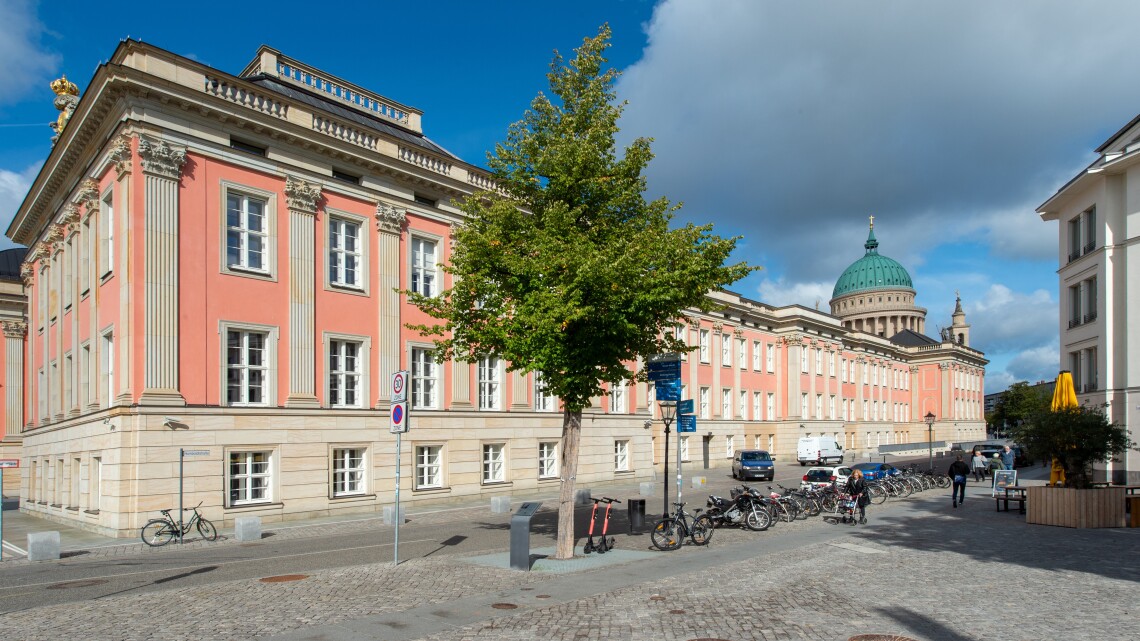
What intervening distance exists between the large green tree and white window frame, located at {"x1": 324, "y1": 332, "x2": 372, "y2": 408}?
1019cm

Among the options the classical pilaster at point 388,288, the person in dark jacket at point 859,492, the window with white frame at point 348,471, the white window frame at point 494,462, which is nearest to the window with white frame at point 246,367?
the window with white frame at point 348,471

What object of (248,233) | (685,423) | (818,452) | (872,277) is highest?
(872,277)

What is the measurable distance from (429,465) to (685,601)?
18757 mm

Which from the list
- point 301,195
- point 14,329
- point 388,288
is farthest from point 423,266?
point 14,329

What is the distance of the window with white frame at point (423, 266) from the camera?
29.7 m

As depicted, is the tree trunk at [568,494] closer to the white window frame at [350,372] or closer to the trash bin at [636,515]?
Result: the trash bin at [636,515]

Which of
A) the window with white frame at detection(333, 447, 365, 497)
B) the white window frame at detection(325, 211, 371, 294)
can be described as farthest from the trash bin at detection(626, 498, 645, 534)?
the white window frame at detection(325, 211, 371, 294)

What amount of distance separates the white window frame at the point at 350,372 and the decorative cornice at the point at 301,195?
4.00 metres

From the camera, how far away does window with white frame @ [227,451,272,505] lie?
23047 millimetres

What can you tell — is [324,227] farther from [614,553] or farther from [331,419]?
[614,553]

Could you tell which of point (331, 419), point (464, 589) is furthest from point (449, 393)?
point (464, 589)

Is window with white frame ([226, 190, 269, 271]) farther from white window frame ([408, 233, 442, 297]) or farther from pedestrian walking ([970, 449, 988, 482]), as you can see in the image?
pedestrian walking ([970, 449, 988, 482])

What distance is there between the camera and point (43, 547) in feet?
56.4

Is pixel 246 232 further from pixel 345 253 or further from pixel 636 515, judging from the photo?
pixel 636 515
